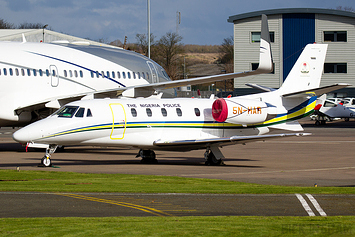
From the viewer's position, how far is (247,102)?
2236 centimetres

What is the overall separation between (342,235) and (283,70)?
59199mm

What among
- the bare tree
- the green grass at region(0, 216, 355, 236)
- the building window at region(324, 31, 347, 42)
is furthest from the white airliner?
the bare tree

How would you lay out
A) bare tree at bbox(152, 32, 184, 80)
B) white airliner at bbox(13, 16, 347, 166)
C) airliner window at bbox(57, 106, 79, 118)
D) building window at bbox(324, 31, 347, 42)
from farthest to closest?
1. bare tree at bbox(152, 32, 184, 80)
2. building window at bbox(324, 31, 347, 42)
3. airliner window at bbox(57, 106, 79, 118)
4. white airliner at bbox(13, 16, 347, 166)

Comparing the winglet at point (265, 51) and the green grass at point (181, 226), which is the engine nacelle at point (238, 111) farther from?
the green grass at point (181, 226)

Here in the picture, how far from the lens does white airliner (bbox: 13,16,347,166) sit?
19609 millimetres

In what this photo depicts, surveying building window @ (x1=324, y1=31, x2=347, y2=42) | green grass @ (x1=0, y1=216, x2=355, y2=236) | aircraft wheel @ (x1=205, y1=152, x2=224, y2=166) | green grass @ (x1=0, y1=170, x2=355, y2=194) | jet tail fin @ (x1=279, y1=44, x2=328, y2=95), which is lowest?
aircraft wheel @ (x1=205, y1=152, x2=224, y2=166)

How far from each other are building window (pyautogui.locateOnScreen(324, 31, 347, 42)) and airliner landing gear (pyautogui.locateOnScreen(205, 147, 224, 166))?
4866cm

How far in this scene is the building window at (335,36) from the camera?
65438mm

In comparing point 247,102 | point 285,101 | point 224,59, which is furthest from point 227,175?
point 224,59

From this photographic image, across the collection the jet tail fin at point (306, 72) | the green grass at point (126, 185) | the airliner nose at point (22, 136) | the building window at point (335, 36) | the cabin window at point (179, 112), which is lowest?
the green grass at point (126, 185)

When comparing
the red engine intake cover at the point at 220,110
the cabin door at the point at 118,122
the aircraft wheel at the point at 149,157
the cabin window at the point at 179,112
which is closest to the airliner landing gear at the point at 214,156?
the red engine intake cover at the point at 220,110

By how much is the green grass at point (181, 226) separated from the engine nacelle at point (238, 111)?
1238 centimetres

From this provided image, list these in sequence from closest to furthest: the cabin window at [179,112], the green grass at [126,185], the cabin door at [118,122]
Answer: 1. the green grass at [126,185]
2. the cabin door at [118,122]
3. the cabin window at [179,112]

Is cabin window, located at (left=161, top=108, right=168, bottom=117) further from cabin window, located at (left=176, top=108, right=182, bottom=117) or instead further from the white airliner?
cabin window, located at (left=176, top=108, right=182, bottom=117)
